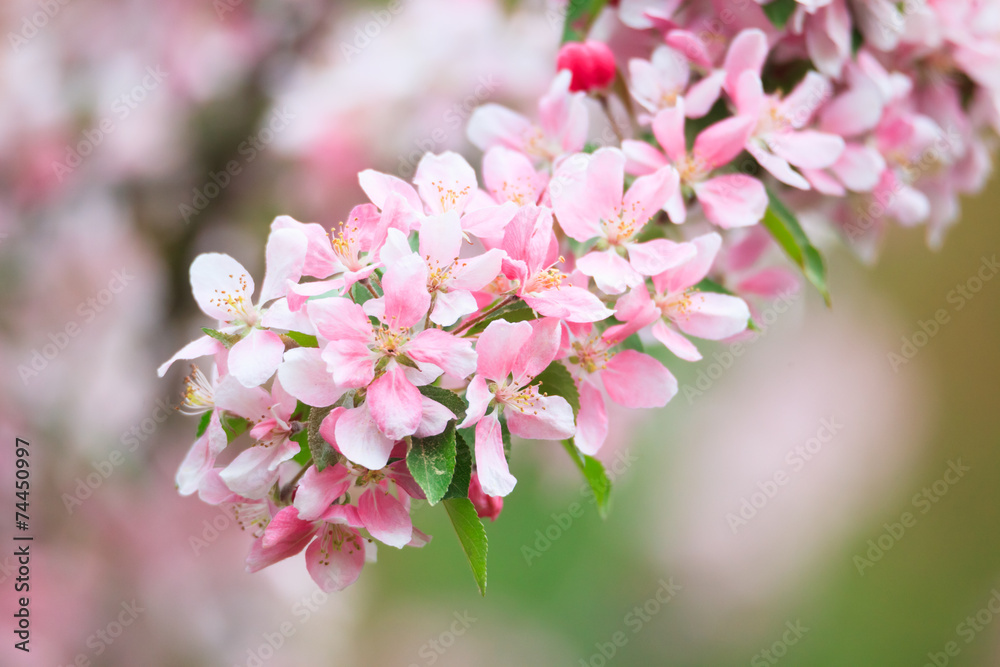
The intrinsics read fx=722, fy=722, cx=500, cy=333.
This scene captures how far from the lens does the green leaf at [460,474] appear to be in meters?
0.38

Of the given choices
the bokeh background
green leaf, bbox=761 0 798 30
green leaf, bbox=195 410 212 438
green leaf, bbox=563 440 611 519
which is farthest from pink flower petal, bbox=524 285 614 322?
the bokeh background

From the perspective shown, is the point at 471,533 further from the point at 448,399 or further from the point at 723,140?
the point at 723,140

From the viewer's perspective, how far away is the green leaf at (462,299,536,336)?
41 centimetres

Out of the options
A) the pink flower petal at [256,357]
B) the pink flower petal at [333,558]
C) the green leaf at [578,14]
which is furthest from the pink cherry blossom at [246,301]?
the green leaf at [578,14]

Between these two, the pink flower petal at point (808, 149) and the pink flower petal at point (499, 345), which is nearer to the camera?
the pink flower petal at point (499, 345)

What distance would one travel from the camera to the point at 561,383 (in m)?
0.43

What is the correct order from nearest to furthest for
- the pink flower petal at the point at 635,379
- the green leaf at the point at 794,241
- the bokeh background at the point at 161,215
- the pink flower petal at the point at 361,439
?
the pink flower petal at the point at 361,439 < the pink flower petal at the point at 635,379 < the green leaf at the point at 794,241 < the bokeh background at the point at 161,215

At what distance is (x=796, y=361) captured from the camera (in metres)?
2.20

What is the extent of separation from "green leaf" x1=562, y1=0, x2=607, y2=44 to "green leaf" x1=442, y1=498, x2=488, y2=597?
1.42ft

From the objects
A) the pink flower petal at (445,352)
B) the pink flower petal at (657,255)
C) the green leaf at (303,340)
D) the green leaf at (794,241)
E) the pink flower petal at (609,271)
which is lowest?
the green leaf at (794,241)

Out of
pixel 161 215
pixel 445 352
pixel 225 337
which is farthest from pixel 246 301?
pixel 161 215

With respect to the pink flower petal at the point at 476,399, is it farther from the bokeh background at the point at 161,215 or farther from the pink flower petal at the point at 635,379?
the bokeh background at the point at 161,215

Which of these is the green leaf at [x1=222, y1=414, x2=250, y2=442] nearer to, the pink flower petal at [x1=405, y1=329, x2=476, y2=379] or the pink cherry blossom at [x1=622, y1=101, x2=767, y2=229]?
the pink flower petal at [x1=405, y1=329, x2=476, y2=379]

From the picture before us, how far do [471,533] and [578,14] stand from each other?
458 millimetres
